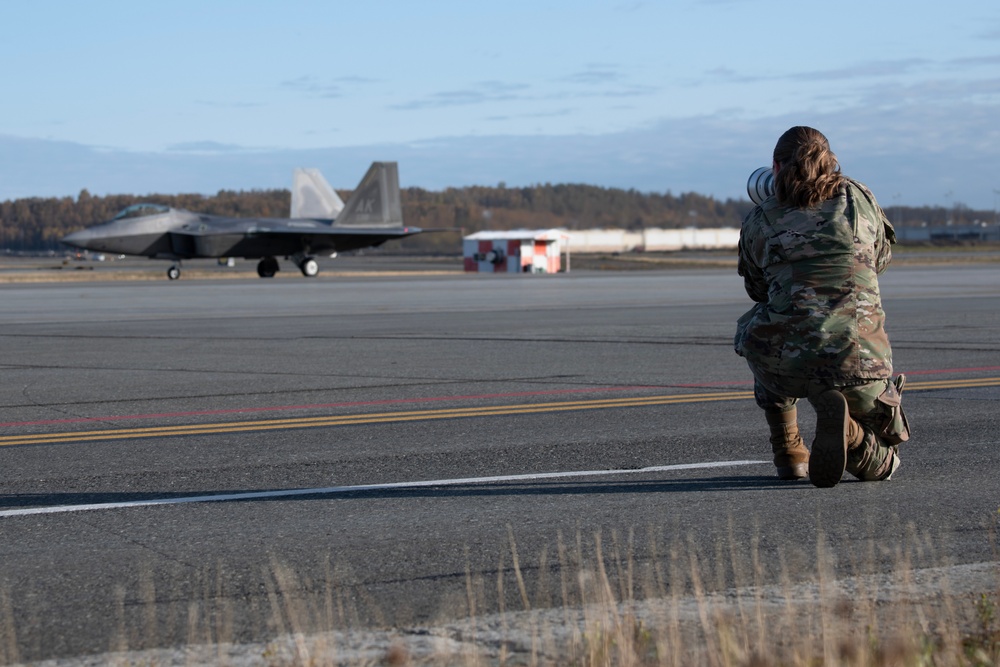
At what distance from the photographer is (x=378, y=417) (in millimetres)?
9242

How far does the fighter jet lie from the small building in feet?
24.9

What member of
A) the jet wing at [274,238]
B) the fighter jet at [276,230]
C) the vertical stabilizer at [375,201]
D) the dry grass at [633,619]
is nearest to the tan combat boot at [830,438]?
the dry grass at [633,619]

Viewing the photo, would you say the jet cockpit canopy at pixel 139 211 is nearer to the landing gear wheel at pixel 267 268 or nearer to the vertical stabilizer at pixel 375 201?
the landing gear wheel at pixel 267 268

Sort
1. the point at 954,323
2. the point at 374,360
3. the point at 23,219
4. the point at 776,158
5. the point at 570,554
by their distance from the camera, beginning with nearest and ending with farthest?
1. the point at 570,554
2. the point at 776,158
3. the point at 374,360
4. the point at 954,323
5. the point at 23,219

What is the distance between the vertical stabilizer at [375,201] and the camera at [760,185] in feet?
145

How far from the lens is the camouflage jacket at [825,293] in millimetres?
5941

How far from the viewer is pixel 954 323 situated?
19.0 m

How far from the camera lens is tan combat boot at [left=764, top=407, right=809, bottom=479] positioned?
646cm

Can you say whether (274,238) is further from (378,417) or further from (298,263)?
(378,417)

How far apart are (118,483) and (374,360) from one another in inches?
291

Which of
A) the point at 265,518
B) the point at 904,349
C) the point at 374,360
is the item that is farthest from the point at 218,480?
the point at 904,349

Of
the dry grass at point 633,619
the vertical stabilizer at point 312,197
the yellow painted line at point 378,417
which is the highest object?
the vertical stabilizer at point 312,197

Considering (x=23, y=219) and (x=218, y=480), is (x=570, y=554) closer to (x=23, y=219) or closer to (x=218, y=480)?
(x=218, y=480)

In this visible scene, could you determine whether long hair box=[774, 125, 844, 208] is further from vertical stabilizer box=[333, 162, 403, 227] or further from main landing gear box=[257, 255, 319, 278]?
vertical stabilizer box=[333, 162, 403, 227]
